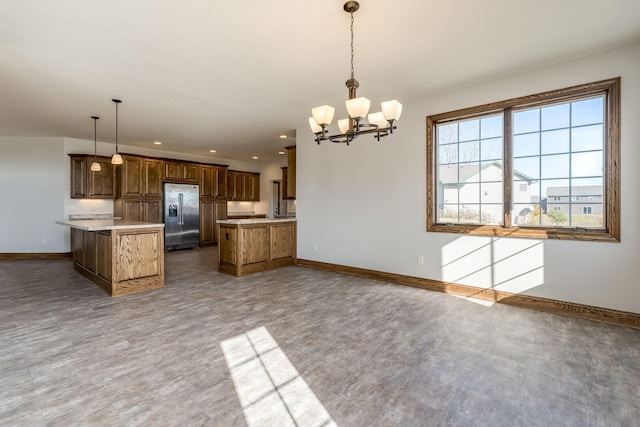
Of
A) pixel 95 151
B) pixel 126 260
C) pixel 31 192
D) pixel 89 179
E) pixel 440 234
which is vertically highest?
pixel 95 151

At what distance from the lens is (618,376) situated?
2072 mm

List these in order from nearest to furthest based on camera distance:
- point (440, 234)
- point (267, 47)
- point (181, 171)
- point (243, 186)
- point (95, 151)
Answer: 1. point (267, 47)
2. point (440, 234)
3. point (95, 151)
4. point (181, 171)
5. point (243, 186)

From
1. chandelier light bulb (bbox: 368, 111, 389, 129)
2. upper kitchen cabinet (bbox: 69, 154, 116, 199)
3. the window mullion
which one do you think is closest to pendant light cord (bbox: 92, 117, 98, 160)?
upper kitchen cabinet (bbox: 69, 154, 116, 199)

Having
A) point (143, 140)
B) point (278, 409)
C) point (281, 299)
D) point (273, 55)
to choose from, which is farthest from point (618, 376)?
point (143, 140)

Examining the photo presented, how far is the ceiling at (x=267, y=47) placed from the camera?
2.40 m

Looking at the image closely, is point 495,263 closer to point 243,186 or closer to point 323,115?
point 323,115

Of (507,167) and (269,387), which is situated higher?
(507,167)

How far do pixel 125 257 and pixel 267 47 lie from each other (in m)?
3.25

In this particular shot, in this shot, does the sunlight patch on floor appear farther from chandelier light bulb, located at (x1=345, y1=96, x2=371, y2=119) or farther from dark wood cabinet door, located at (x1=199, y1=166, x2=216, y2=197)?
dark wood cabinet door, located at (x1=199, y1=166, x2=216, y2=197)

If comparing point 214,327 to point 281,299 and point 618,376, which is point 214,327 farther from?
point 618,376

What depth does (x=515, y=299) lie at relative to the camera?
11.7 feet

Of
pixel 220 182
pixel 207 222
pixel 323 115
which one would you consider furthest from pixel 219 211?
pixel 323 115

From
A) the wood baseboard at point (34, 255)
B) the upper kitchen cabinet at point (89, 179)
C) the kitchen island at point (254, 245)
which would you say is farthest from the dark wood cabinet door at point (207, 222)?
the kitchen island at point (254, 245)

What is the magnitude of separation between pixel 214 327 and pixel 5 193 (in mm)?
7081
